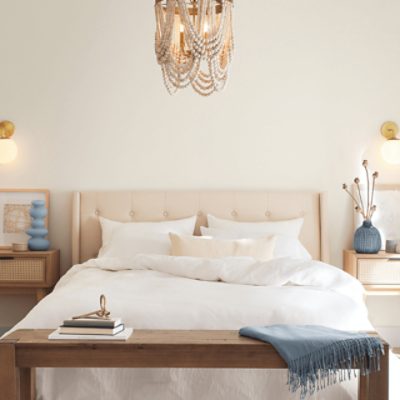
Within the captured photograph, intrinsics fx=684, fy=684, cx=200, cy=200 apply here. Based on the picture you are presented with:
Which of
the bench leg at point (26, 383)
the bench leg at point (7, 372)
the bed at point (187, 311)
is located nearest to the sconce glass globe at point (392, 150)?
the bed at point (187, 311)

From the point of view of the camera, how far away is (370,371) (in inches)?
97.4

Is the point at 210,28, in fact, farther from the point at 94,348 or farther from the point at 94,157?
the point at 94,157

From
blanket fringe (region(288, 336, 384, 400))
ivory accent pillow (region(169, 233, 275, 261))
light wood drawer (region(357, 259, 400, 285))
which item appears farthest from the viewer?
light wood drawer (region(357, 259, 400, 285))

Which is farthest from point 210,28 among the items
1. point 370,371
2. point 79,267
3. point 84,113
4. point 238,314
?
point 84,113

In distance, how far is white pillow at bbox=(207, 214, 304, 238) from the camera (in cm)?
471

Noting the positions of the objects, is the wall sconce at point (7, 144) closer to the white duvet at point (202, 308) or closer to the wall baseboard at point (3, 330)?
the wall baseboard at point (3, 330)

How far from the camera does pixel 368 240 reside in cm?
473

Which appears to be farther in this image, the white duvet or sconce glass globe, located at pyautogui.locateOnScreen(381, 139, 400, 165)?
sconce glass globe, located at pyautogui.locateOnScreen(381, 139, 400, 165)

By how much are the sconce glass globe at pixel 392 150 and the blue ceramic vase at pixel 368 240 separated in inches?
21.5

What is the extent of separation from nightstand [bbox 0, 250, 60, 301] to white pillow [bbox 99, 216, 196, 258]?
410 mm

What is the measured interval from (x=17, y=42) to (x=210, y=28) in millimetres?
2573

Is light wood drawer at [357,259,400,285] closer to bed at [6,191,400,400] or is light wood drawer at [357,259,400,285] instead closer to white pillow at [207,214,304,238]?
white pillow at [207,214,304,238]

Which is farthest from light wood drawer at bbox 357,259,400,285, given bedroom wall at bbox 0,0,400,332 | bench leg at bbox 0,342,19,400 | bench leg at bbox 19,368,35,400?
bench leg at bbox 0,342,19,400

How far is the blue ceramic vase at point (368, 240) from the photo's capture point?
15.5ft
